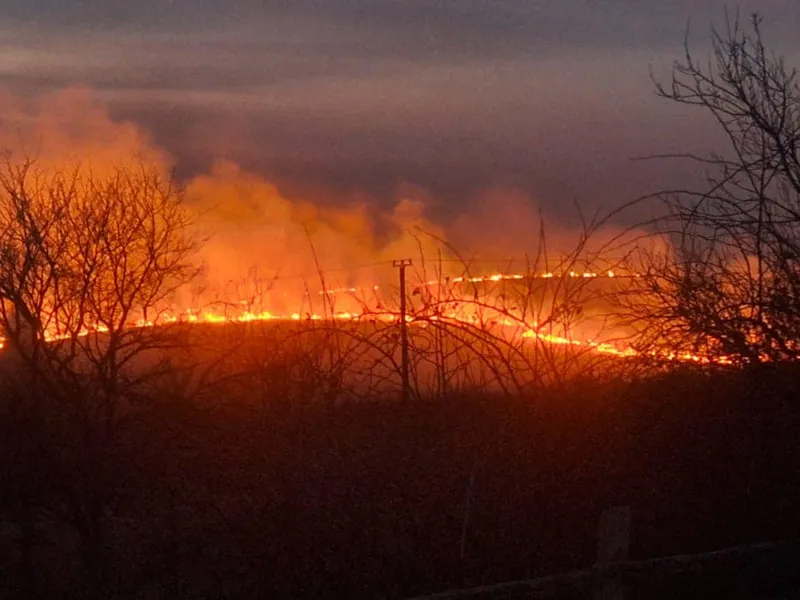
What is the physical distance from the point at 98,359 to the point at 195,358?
112 inches

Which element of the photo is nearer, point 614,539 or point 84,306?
point 614,539

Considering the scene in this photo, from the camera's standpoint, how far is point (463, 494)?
391 inches

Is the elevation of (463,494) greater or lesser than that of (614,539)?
greater

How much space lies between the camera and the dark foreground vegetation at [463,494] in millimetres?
9312

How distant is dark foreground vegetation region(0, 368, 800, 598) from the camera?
931 centimetres

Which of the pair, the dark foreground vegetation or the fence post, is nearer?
the fence post

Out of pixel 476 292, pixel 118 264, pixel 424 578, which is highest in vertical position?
pixel 118 264

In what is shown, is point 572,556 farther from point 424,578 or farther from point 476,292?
point 476,292

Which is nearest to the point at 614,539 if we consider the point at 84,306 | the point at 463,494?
the point at 463,494

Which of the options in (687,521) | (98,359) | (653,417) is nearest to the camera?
(687,521)

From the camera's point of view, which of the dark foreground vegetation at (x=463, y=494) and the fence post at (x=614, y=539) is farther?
the dark foreground vegetation at (x=463, y=494)

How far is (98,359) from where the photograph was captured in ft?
65.6

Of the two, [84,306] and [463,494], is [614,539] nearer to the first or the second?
[463,494]

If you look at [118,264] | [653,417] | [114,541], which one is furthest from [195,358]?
[653,417]
